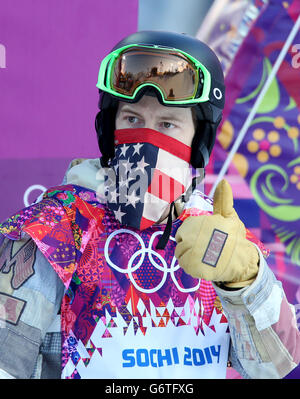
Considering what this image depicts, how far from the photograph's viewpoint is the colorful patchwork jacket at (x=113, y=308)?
1431mm

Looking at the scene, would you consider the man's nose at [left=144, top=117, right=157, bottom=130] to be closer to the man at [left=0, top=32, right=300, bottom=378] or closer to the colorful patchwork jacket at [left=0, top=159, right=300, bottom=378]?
the man at [left=0, top=32, right=300, bottom=378]

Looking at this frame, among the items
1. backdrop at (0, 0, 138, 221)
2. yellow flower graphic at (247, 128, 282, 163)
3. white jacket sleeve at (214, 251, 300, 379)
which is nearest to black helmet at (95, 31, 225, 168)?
white jacket sleeve at (214, 251, 300, 379)

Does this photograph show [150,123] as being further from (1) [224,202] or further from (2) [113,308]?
(2) [113,308]

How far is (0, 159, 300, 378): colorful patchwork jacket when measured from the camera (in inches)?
56.3

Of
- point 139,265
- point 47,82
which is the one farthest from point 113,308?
point 47,82

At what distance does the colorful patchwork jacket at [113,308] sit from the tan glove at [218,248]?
0.25 feet

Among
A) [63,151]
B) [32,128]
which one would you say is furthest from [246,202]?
[32,128]

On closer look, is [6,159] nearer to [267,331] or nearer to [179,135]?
[179,135]

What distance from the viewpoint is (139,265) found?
1625 millimetres

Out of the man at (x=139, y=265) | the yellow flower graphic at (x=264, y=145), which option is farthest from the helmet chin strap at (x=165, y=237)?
the yellow flower graphic at (x=264, y=145)

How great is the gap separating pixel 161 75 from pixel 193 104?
0.14 m

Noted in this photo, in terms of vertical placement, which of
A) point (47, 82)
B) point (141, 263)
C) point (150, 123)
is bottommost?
point (141, 263)

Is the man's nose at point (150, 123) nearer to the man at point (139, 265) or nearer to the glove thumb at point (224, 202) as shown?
the man at point (139, 265)

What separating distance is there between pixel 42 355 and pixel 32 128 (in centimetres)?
129
